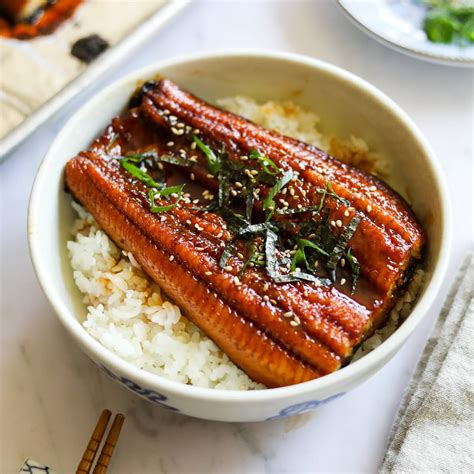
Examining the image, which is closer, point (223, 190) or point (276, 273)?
point (276, 273)

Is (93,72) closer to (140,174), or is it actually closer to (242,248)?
(140,174)

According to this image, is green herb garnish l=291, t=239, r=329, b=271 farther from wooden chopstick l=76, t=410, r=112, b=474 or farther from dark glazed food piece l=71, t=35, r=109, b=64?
dark glazed food piece l=71, t=35, r=109, b=64

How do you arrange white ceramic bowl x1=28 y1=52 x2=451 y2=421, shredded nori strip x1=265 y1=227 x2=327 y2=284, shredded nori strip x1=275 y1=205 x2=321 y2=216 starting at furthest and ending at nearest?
shredded nori strip x1=275 y1=205 x2=321 y2=216, shredded nori strip x1=265 y1=227 x2=327 y2=284, white ceramic bowl x1=28 y1=52 x2=451 y2=421

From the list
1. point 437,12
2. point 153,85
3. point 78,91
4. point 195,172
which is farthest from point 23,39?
point 437,12

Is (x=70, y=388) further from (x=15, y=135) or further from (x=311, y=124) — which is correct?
(x=311, y=124)

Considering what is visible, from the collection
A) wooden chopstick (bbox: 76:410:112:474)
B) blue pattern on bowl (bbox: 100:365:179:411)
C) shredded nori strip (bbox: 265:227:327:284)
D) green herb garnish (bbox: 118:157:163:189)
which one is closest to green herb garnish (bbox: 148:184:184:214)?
green herb garnish (bbox: 118:157:163:189)

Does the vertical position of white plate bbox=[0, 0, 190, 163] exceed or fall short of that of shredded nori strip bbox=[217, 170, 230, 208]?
it exceeds it

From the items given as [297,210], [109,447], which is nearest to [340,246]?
[297,210]
